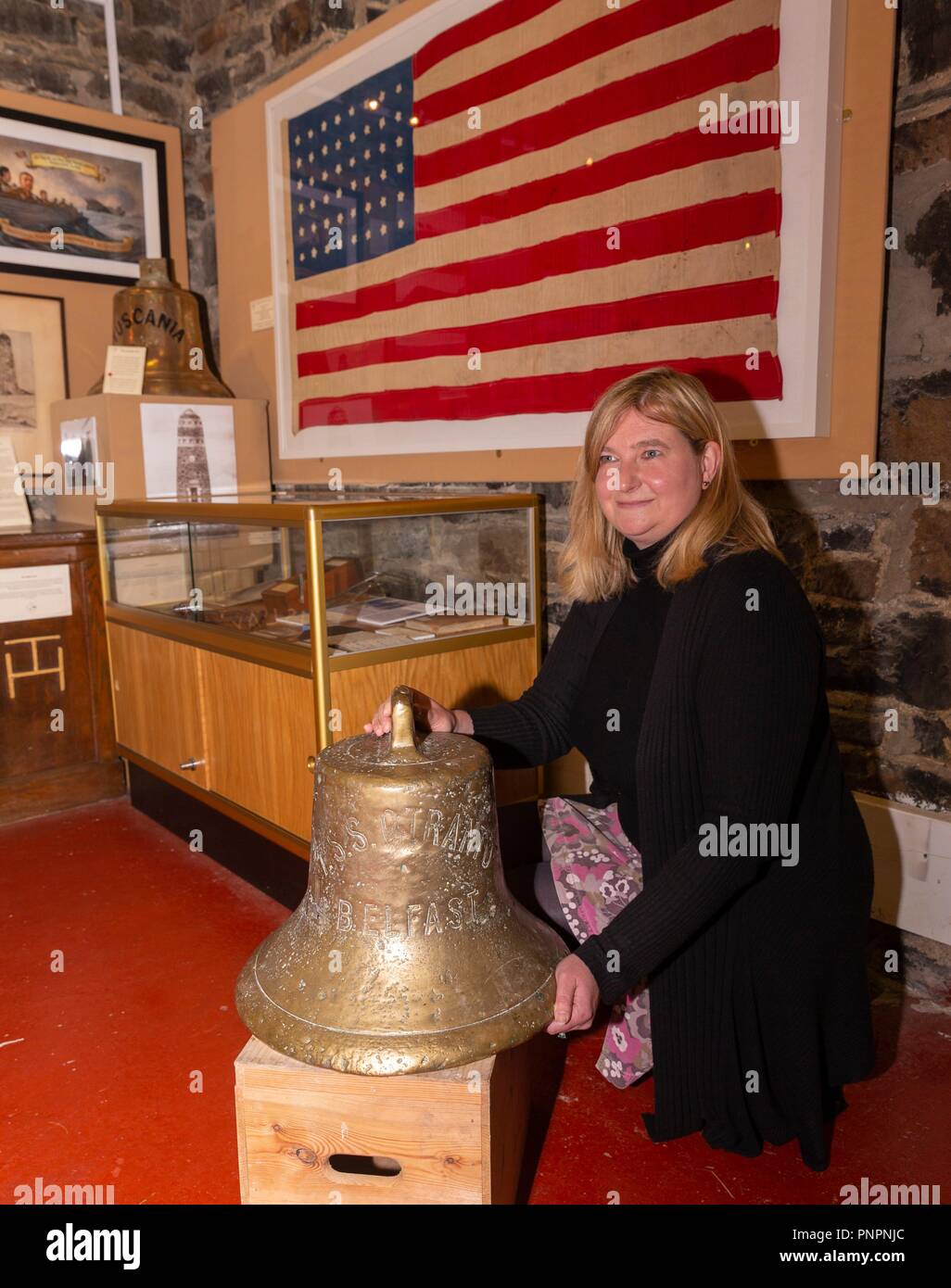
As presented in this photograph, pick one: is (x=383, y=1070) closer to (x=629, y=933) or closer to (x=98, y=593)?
(x=629, y=933)

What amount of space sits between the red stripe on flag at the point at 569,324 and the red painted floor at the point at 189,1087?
2090mm

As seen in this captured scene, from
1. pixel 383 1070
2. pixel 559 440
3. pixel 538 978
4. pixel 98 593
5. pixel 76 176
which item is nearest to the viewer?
pixel 383 1070

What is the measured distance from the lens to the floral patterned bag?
7.53 feet

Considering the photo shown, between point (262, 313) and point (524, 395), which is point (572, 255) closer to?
point (524, 395)

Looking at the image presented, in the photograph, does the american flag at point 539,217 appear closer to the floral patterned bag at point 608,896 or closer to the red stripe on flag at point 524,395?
the red stripe on flag at point 524,395

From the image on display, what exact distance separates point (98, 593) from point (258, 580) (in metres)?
1.46

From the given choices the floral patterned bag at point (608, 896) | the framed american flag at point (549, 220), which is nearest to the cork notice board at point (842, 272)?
the framed american flag at point (549, 220)

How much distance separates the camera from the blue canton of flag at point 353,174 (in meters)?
3.98

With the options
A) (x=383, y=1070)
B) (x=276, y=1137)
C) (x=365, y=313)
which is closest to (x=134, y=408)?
(x=365, y=313)

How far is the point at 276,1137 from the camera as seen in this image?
159 cm

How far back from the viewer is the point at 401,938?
51.4 inches
